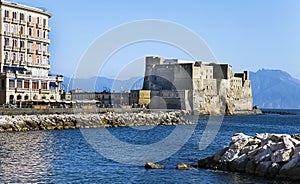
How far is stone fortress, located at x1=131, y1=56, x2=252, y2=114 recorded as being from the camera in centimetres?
10550

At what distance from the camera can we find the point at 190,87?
352 feet

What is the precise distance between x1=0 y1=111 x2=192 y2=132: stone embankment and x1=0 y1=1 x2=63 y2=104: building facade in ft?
44.4

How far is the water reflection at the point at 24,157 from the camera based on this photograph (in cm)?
2212

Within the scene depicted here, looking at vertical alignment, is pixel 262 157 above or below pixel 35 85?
below

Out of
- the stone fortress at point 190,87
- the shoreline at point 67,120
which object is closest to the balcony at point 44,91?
the shoreline at point 67,120

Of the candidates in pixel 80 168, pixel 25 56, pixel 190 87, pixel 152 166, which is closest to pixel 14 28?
pixel 25 56

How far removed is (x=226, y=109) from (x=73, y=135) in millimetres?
80640

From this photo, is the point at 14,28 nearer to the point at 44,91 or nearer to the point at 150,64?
the point at 44,91

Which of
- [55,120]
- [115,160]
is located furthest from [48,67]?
[115,160]

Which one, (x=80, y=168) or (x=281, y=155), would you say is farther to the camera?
(x=80, y=168)

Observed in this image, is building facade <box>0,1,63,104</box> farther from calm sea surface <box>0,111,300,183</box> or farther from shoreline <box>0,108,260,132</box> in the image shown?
calm sea surface <box>0,111,300,183</box>

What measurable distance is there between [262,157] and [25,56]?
54.9 m

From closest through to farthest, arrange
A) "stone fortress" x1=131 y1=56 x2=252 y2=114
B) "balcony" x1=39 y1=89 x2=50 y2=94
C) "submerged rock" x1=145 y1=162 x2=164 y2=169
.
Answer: "submerged rock" x1=145 y1=162 x2=164 y2=169 → "balcony" x1=39 y1=89 x2=50 y2=94 → "stone fortress" x1=131 y1=56 x2=252 y2=114

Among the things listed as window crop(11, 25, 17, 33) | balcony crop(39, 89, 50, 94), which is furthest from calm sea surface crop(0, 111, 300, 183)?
window crop(11, 25, 17, 33)
